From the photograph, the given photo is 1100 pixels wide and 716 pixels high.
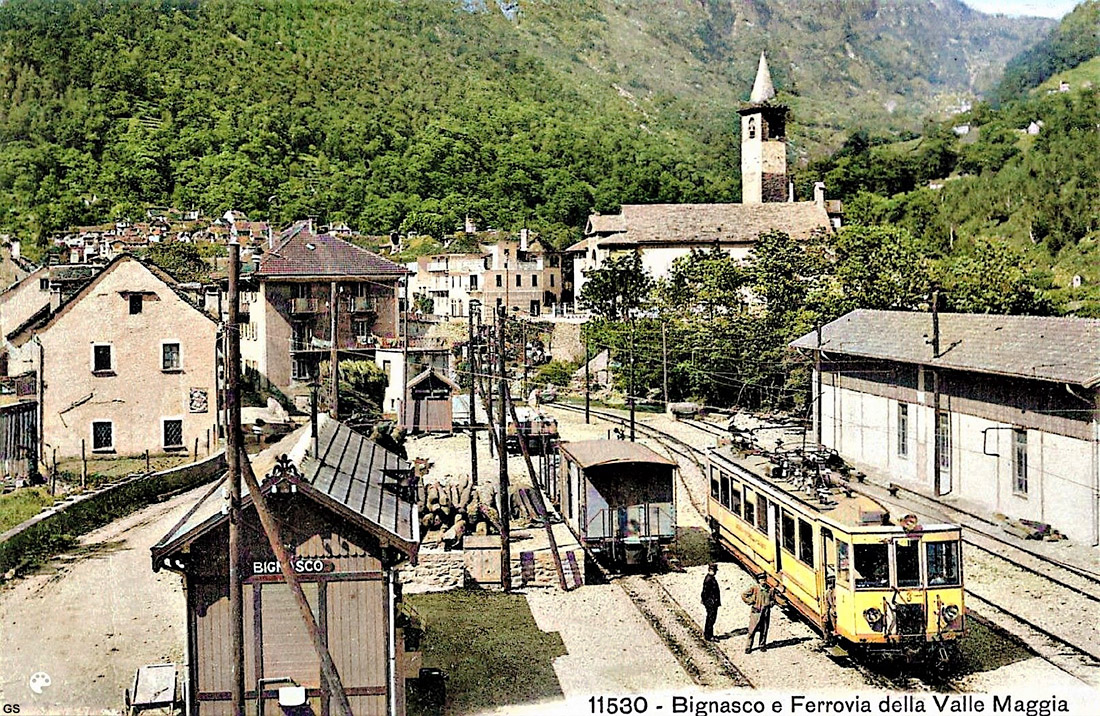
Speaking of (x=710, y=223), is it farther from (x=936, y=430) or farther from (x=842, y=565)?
(x=842, y=565)

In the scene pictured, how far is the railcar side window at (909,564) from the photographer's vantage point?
46.8 ft

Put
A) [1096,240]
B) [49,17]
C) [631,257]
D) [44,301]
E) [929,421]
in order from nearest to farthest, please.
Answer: [929,421] < [44,301] < [1096,240] < [631,257] < [49,17]

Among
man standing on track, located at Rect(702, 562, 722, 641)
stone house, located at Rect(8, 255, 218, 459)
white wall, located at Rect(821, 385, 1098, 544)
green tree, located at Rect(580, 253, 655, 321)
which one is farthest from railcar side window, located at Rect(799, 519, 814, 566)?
green tree, located at Rect(580, 253, 655, 321)

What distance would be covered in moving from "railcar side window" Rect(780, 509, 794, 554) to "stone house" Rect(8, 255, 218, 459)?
849 inches

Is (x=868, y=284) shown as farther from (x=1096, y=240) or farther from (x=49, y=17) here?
(x=49, y=17)

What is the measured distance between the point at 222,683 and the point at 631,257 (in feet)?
209

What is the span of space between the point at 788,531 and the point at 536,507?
951 centimetres

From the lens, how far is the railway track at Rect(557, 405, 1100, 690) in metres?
15.3

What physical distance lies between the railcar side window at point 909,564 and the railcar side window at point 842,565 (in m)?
0.65

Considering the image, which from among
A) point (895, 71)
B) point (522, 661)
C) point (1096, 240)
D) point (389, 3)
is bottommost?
point (522, 661)

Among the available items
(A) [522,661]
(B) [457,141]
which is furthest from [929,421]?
(B) [457,141]

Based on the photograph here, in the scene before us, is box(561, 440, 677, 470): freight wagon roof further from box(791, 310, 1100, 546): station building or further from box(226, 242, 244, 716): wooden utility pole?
box(226, 242, 244, 716): wooden utility pole

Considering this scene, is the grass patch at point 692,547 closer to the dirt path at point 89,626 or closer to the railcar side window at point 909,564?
the railcar side window at point 909,564

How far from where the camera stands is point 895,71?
477 feet
